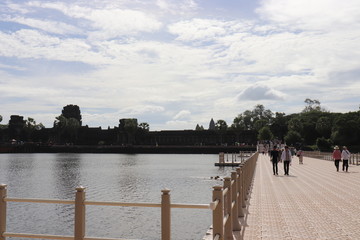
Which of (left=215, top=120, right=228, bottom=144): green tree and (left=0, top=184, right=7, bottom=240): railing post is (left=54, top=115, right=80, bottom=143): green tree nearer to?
(left=215, top=120, right=228, bottom=144): green tree

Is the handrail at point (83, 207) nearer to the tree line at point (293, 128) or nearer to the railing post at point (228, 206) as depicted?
the railing post at point (228, 206)

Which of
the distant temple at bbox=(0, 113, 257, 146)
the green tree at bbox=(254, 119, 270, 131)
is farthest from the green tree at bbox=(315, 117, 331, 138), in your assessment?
the green tree at bbox=(254, 119, 270, 131)

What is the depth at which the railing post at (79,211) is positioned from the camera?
7.21 m

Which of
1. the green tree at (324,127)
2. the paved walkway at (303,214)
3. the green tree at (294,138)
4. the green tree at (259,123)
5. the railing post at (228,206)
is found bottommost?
the paved walkway at (303,214)

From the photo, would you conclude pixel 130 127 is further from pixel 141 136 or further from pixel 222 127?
pixel 222 127

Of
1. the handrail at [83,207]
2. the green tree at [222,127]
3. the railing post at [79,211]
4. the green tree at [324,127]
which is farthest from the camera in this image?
the green tree at [222,127]

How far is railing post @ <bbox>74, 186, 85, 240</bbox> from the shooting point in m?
7.21

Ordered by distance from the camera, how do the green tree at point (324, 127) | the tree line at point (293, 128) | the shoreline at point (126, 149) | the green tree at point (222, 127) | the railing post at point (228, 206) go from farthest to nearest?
the green tree at point (222, 127) → the shoreline at point (126, 149) → the green tree at point (324, 127) → the tree line at point (293, 128) → the railing post at point (228, 206)

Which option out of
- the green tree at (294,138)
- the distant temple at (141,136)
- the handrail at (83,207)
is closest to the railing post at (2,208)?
the handrail at (83,207)

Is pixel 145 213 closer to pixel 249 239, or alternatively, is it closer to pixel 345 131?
pixel 249 239

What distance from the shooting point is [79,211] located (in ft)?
23.8

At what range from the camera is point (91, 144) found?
622 ft

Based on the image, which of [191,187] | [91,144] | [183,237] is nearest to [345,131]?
[191,187]

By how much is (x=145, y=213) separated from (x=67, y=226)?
5015mm
